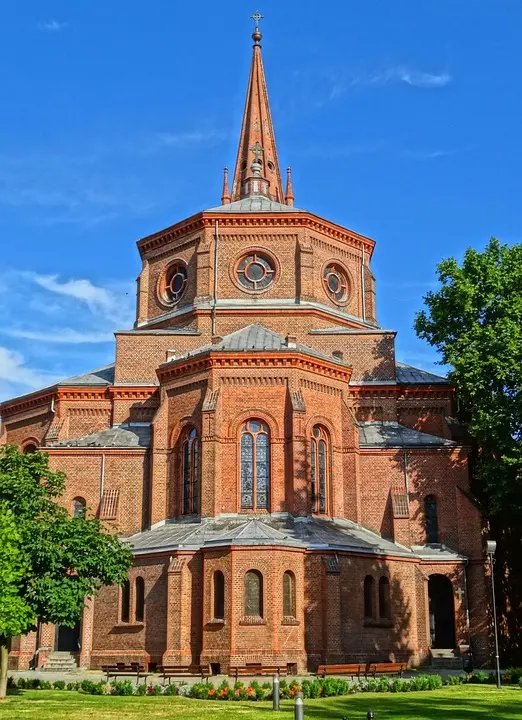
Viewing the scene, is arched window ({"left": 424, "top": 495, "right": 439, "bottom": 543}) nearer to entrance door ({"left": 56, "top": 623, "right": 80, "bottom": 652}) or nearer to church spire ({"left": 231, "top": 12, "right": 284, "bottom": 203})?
entrance door ({"left": 56, "top": 623, "right": 80, "bottom": 652})

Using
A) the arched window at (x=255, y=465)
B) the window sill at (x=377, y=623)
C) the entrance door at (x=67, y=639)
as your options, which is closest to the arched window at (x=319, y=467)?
the arched window at (x=255, y=465)

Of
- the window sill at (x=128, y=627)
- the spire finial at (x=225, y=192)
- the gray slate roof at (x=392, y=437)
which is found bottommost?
the window sill at (x=128, y=627)

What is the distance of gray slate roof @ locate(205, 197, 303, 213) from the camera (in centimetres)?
4359

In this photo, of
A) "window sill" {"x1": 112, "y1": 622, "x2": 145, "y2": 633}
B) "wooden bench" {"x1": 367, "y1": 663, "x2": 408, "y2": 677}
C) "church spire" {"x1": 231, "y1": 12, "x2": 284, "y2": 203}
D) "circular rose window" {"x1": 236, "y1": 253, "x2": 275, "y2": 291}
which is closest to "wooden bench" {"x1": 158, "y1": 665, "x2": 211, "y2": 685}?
"window sill" {"x1": 112, "y1": 622, "x2": 145, "y2": 633}

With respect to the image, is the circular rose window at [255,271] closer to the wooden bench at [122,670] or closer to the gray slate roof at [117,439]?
the gray slate roof at [117,439]

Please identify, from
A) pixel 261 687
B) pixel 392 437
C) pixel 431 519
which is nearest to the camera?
pixel 261 687

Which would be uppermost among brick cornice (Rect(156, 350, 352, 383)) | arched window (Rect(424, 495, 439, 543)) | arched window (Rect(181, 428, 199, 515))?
brick cornice (Rect(156, 350, 352, 383))

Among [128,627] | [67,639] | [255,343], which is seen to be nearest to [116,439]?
[255,343]

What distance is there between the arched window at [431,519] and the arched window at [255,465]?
24.6 ft

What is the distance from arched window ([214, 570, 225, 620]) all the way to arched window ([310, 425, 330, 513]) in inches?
240

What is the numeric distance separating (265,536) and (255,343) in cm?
968

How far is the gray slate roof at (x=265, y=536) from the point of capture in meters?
30.8

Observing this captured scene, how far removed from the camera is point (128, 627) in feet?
107

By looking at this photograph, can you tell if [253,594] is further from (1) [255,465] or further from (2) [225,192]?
(2) [225,192]
